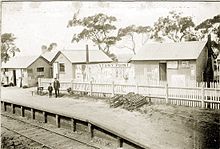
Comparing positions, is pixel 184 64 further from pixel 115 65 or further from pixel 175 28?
pixel 115 65

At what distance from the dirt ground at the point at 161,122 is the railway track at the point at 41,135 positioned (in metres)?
0.58

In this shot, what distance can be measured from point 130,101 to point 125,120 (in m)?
0.70

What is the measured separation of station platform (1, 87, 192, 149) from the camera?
4.65 m

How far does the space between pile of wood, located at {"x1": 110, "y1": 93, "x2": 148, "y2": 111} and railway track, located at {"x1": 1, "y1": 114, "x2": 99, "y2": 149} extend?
130 centimetres

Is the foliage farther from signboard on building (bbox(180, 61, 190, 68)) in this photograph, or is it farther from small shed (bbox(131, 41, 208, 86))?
signboard on building (bbox(180, 61, 190, 68))

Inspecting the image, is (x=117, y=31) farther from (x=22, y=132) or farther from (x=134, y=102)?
(x=22, y=132)

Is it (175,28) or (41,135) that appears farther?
(41,135)

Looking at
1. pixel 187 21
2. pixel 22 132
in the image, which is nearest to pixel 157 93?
pixel 187 21

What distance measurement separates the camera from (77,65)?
7840 millimetres

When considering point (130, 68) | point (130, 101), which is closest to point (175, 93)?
point (130, 101)

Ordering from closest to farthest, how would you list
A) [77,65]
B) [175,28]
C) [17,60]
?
[175,28] → [17,60] → [77,65]

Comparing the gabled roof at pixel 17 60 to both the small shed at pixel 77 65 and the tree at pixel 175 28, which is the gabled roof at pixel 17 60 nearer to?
the small shed at pixel 77 65

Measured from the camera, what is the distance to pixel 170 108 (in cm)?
570

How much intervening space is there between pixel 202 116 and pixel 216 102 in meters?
0.49
